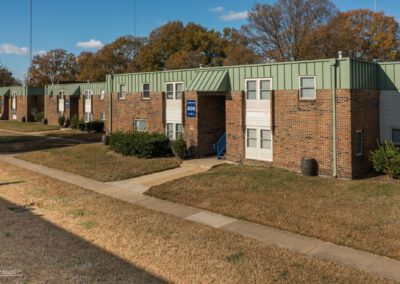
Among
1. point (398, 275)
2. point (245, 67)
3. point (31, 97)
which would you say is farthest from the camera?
point (31, 97)

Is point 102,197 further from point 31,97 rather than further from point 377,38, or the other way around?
point 31,97

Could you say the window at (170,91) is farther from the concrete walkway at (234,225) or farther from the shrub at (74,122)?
the shrub at (74,122)

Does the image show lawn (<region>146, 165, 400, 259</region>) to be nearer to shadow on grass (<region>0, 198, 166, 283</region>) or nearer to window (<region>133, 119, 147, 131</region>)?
shadow on grass (<region>0, 198, 166, 283</region>)

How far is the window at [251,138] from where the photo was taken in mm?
17938

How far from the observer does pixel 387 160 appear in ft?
49.5

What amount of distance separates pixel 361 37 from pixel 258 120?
34408mm

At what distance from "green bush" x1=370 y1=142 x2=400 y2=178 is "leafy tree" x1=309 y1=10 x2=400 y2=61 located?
29.4 metres

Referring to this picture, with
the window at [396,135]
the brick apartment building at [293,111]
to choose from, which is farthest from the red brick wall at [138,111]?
the window at [396,135]

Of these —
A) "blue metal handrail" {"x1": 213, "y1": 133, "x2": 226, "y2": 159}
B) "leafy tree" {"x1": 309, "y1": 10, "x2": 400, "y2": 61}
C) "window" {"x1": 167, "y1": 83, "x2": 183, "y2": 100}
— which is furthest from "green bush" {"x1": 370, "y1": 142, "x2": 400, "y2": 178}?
"leafy tree" {"x1": 309, "y1": 10, "x2": 400, "y2": 61}

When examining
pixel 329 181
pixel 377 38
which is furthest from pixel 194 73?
pixel 377 38

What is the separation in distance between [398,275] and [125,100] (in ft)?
69.8

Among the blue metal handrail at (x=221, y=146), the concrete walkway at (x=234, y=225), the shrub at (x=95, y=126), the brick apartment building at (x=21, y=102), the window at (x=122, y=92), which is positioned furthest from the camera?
the brick apartment building at (x=21, y=102)

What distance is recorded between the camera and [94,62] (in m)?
74.5

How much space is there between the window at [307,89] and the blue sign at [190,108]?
6701 millimetres
